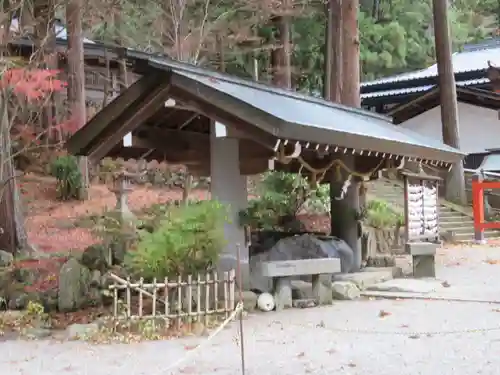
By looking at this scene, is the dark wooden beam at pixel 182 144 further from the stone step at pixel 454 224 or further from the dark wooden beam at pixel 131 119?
the stone step at pixel 454 224

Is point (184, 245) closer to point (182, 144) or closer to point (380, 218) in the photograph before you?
point (182, 144)

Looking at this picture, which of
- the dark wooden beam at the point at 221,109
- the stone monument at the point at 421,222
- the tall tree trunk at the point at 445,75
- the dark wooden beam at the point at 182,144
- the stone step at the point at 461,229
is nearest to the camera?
the dark wooden beam at the point at 221,109

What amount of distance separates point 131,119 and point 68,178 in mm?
11294

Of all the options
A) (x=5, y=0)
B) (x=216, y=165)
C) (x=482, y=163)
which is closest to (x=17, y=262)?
(x=216, y=165)

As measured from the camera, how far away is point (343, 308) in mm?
8742

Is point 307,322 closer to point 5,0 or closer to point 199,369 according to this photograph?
point 199,369

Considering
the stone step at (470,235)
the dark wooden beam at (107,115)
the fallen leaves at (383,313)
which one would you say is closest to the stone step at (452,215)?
the stone step at (470,235)

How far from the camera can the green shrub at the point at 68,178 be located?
19.3 metres

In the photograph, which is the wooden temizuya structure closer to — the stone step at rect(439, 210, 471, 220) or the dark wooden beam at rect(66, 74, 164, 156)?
the dark wooden beam at rect(66, 74, 164, 156)

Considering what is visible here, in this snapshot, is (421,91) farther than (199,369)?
Yes

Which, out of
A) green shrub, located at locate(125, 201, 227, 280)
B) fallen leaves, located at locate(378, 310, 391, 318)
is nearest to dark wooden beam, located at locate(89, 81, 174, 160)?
green shrub, located at locate(125, 201, 227, 280)

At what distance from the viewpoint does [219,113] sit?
8242 mm

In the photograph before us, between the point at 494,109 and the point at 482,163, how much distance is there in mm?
2127

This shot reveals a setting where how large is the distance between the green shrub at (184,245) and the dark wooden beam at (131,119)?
1678 mm
